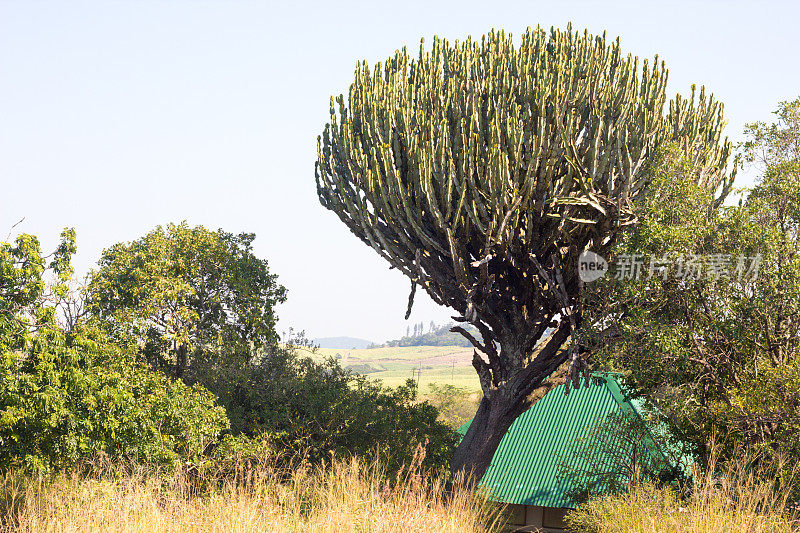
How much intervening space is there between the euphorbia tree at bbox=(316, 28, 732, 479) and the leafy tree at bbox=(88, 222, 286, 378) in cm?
464

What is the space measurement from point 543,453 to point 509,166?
29.1 ft

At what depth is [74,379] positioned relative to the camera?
10.8 meters

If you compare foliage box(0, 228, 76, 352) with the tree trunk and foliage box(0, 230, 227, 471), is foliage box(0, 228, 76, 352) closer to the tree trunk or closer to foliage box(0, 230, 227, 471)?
foliage box(0, 230, 227, 471)

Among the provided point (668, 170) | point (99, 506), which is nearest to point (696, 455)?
point (668, 170)

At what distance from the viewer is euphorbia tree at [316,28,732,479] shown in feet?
35.9

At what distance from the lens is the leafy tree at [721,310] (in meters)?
8.79

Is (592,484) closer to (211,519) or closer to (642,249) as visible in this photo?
(642,249)

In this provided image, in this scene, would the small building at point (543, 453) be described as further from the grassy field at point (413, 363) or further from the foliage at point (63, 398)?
the grassy field at point (413, 363)

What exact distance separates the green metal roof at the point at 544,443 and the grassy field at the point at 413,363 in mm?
95041

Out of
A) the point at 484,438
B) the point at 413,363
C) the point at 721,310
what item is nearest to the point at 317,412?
the point at 484,438

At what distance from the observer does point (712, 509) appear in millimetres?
7223

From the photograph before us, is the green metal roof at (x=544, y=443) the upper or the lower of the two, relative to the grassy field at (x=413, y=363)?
upper

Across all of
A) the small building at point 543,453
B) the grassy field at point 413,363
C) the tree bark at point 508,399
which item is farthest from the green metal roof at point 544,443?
the grassy field at point 413,363

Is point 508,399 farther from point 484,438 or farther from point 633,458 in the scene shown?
point 633,458
